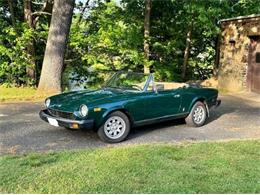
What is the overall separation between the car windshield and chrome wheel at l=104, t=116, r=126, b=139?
832 millimetres

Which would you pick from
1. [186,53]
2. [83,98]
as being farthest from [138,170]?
[186,53]

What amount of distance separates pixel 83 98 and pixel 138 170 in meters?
2.21

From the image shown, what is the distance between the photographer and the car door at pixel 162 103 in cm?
713

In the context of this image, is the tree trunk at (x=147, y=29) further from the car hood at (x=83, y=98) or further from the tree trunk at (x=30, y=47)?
the car hood at (x=83, y=98)

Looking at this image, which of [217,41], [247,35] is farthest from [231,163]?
[217,41]

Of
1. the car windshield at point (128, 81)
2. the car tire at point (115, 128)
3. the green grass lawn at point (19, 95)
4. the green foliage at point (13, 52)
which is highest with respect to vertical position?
the green foliage at point (13, 52)

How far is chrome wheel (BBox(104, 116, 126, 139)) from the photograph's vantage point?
259 inches

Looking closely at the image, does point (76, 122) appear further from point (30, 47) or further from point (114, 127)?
point (30, 47)

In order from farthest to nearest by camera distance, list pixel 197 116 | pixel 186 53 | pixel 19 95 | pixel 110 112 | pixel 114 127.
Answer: pixel 186 53
pixel 19 95
pixel 197 116
pixel 114 127
pixel 110 112

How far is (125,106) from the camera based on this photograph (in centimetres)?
670

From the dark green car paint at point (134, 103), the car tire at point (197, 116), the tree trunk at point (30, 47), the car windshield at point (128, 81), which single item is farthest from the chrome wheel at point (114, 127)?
the tree trunk at point (30, 47)

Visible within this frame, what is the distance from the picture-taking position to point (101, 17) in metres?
15.1

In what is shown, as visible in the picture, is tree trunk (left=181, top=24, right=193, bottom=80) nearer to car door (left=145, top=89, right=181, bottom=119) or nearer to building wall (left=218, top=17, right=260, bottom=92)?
building wall (left=218, top=17, right=260, bottom=92)

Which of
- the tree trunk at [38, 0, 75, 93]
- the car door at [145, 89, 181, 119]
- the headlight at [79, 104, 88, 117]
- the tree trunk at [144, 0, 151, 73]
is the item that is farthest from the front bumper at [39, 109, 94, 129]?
the tree trunk at [144, 0, 151, 73]
